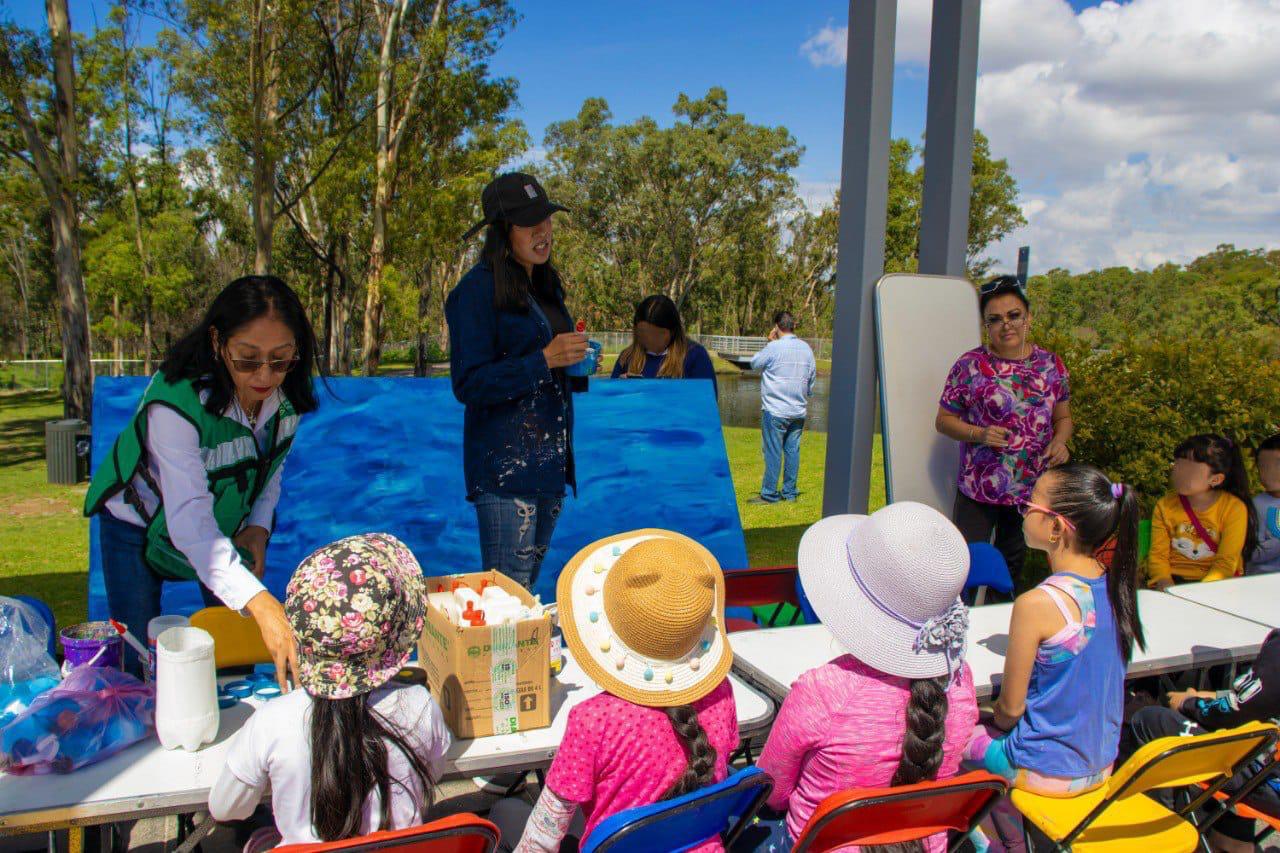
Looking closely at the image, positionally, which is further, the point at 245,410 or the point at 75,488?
the point at 75,488

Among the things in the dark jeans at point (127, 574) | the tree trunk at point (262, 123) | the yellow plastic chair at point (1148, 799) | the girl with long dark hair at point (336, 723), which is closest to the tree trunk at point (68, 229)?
the tree trunk at point (262, 123)

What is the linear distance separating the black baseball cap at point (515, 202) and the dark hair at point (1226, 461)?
2.75 m

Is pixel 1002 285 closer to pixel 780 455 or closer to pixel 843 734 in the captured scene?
pixel 843 734

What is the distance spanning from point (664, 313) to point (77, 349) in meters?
9.76

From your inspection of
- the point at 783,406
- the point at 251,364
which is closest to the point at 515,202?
the point at 251,364

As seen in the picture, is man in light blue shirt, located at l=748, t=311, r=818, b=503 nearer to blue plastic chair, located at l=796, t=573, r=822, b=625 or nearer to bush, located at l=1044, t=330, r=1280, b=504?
bush, located at l=1044, t=330, r=1280, b=504

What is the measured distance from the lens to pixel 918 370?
383 cm

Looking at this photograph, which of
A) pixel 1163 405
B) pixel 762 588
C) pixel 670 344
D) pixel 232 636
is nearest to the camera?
pixel 232 636

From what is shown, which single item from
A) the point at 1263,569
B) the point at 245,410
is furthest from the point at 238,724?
the point at 1263,569

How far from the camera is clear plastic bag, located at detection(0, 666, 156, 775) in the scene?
149 centimetres

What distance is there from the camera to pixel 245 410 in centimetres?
206

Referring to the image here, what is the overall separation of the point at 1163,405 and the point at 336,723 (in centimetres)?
532

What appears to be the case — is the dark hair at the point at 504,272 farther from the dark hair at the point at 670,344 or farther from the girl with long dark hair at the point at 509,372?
the dark hair at the point at 670,344

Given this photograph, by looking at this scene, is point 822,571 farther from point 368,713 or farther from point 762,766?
point 368,713
